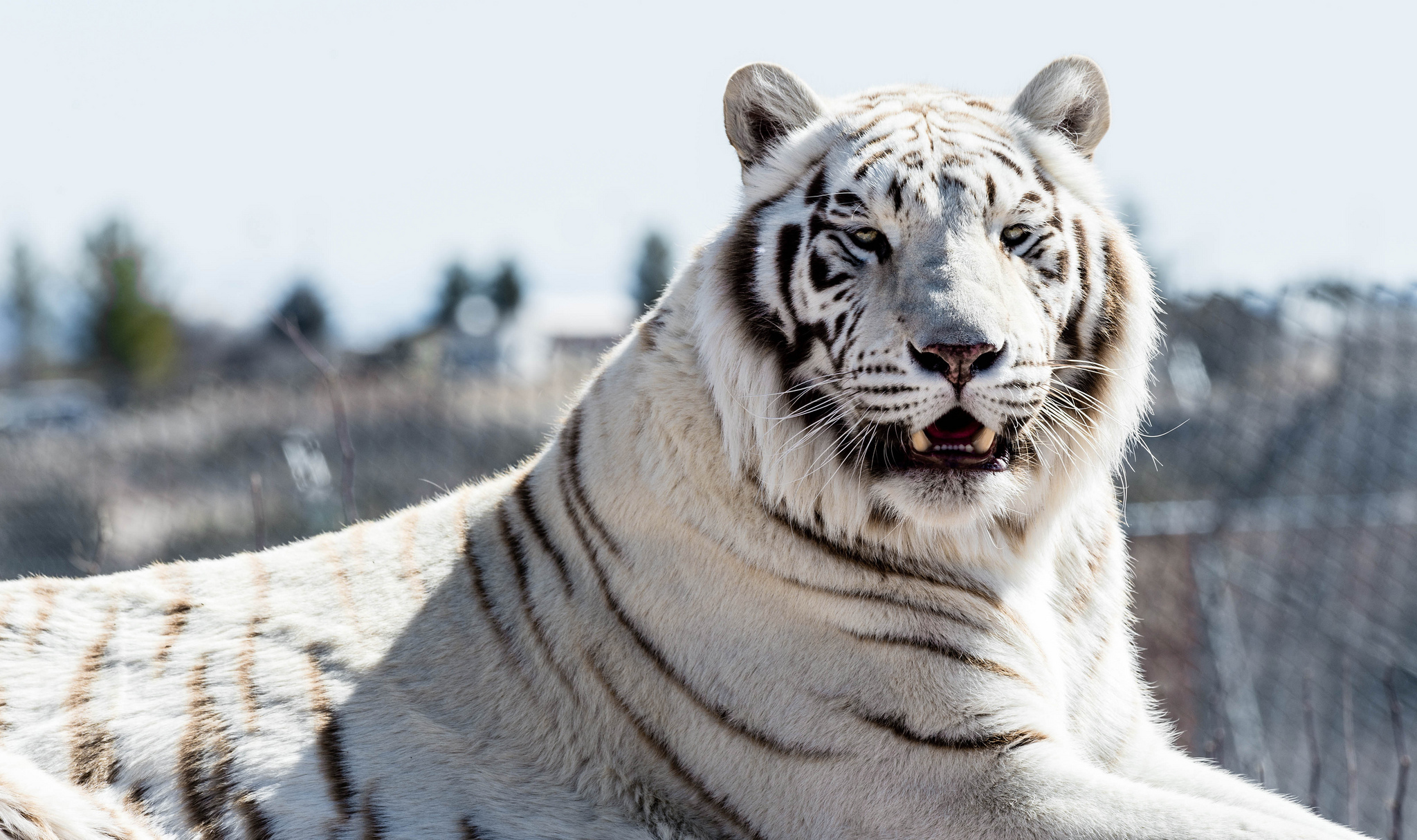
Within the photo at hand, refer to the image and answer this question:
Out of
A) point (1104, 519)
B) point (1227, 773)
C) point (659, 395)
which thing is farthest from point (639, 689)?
point (1227, 773)

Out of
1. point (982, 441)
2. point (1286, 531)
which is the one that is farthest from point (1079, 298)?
point (1286, 531)

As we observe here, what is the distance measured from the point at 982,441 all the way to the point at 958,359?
0.19 metres

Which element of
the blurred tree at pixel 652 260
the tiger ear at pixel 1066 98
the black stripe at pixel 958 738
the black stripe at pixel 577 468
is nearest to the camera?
the black stripe at pixel 958 738

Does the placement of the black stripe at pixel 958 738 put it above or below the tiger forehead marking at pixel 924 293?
below

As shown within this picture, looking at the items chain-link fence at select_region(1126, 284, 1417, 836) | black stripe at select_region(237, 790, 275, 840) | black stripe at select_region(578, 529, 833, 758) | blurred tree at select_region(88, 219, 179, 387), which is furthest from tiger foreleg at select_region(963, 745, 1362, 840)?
blurred tree at select_region(88, 219, 179, 387)

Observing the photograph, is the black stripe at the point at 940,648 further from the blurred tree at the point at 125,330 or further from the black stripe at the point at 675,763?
the blurred tree at the point at 125,330

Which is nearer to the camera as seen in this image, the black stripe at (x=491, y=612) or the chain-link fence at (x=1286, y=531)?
the black stripe at (x=491, y=612)

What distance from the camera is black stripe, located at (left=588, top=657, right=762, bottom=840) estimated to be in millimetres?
1781

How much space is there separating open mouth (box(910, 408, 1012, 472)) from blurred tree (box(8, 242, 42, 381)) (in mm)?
54232

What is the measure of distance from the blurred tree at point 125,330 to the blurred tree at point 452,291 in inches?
383

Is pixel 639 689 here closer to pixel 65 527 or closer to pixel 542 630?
pixel 542 630

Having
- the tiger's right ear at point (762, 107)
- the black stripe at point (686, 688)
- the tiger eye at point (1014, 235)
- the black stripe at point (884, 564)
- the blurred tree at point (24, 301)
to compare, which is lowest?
the blurred tree at point (24, 301)

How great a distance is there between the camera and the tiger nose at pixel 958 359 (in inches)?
66.1

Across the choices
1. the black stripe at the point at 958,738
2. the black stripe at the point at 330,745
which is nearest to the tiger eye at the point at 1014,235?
the black stripe at the point at 958,738
